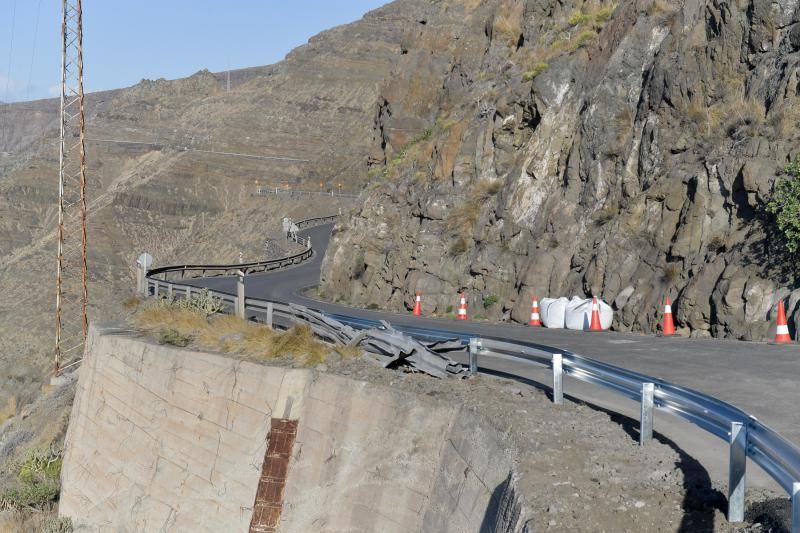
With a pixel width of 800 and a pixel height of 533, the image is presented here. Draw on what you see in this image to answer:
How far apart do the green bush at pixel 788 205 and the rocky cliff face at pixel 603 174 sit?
1.37 feet

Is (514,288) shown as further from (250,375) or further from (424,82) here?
(424,82)

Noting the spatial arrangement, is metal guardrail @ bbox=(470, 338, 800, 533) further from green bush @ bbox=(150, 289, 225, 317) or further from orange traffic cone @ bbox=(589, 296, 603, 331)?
green bush @ bbox=(150, 289, 225, 317)

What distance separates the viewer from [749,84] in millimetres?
19828

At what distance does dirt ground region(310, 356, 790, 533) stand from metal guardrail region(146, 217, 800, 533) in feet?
0.80

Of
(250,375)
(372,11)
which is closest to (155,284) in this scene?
(250,375)

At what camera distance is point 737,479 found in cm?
626

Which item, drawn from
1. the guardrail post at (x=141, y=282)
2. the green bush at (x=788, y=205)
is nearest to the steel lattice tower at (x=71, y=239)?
the guardrail post at (x=141, y=282)

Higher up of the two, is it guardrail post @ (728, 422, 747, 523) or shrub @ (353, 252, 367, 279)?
guardrail post @ (728, 422, 747, 523)

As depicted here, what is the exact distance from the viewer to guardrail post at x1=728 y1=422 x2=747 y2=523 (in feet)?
20.6

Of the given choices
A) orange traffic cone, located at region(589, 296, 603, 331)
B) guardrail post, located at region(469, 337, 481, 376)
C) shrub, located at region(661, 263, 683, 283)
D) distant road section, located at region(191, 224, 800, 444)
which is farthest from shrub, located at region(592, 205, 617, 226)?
guardrail post, located at region(469, 337, 481, 376)

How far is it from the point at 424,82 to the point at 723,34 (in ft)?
71.0

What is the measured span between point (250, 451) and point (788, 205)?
9.31 metres

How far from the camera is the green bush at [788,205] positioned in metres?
15.5

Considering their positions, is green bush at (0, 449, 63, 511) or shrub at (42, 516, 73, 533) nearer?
shrub at (42, 516, 73, 533)
